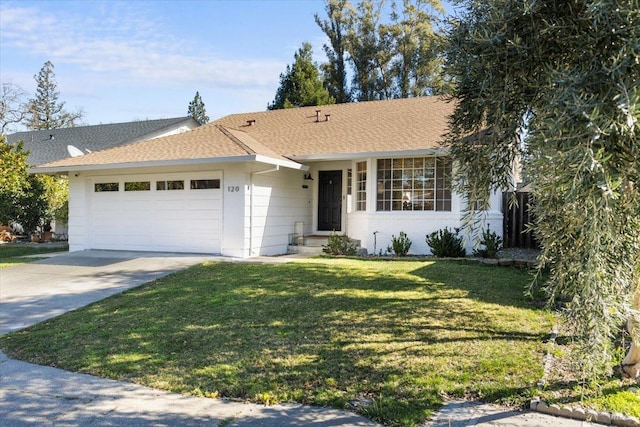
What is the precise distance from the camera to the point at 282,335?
5.27 meters

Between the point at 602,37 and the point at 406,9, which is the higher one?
the point at 406,9

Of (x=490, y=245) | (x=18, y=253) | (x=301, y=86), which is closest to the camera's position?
(x=490, y=245)

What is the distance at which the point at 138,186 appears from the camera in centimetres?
1337

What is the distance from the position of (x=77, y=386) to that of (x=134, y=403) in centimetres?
84

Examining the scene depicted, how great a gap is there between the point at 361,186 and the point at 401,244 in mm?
2479

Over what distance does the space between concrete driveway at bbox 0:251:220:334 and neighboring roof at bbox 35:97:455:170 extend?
2754mm

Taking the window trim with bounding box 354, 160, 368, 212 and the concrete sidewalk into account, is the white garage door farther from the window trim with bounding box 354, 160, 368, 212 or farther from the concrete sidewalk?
the concrete sidewalk

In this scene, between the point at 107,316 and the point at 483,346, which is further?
the point at 107,316

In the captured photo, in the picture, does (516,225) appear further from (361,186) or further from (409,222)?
(361,186)

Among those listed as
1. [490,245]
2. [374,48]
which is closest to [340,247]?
[490,245]

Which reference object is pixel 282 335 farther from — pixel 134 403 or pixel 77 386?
pixel 77 386

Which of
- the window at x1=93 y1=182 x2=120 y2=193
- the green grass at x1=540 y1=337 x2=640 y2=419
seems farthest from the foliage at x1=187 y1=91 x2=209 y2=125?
the green grass at x1=540 y1=337 x2=640 y2=419

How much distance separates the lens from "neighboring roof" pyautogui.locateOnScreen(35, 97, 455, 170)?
1226 cm

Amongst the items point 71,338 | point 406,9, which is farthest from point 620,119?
point 406,9
